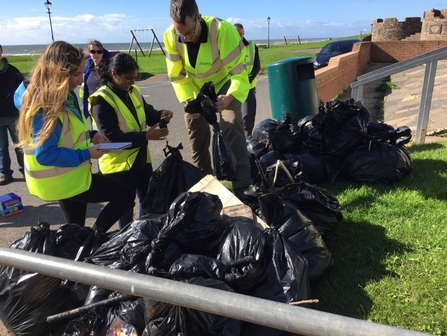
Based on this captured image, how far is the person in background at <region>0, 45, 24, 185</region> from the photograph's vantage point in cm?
521

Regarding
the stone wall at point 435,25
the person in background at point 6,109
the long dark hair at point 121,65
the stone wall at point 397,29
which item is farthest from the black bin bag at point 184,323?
the stone wall at point 397,29

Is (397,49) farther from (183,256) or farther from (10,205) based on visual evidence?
(183,256)

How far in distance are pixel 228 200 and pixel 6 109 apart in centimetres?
380

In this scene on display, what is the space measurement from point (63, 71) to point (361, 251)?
227 centimetres

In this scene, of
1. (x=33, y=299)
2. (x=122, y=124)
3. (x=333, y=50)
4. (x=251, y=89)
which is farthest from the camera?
(x=333, y=50)

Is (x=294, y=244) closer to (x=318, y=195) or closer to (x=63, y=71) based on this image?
(x=318, y=195)

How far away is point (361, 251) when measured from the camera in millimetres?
2895

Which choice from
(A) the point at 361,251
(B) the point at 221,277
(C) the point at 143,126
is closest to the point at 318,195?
(A) the point at 361,251

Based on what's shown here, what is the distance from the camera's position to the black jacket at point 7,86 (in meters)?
5.20

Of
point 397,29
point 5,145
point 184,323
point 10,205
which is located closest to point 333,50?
point 397,29

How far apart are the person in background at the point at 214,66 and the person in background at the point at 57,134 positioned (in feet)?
3.00

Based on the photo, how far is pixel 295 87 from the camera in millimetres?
5582

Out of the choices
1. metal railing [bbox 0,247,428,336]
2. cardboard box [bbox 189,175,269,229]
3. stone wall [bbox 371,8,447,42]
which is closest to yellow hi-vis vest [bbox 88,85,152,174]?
cardboard box [bbox 189,175,269,229]

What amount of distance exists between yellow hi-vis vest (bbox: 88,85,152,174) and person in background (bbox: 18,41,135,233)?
1.00 ft
